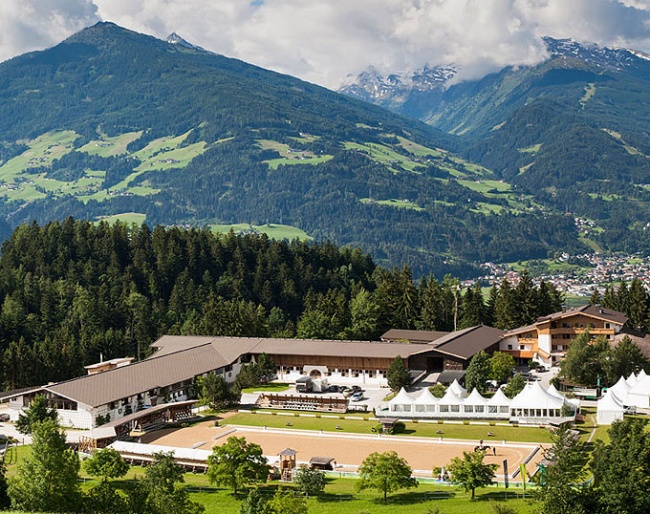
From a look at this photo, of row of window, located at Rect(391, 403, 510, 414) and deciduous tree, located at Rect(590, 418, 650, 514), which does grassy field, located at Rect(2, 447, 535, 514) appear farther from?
row of window, located at Rect(391, 403, 510, 414)

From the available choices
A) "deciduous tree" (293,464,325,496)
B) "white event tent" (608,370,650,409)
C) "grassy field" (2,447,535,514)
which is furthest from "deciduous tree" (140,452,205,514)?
"white event tent" (608,370,650,409)

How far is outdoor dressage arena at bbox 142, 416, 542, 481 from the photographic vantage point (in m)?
57.2

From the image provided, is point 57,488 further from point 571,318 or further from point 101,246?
point 101,246

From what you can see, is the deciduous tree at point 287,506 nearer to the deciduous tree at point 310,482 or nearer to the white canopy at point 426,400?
the deciduous tree at point 310,482

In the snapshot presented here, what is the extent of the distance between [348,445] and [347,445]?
3.0 inches

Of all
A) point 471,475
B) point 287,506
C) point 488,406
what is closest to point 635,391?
point 488,406

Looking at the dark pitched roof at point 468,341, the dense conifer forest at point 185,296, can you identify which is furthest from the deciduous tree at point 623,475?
the dense conifer forest at point 185,296

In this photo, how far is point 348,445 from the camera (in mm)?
63219

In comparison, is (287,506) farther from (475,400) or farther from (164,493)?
(475,400)

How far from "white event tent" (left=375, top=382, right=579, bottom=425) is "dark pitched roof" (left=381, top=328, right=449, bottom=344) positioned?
27.3 metres

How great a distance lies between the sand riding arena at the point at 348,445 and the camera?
56956 millimetres

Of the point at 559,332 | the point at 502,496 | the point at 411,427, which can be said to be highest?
the point at 559,332

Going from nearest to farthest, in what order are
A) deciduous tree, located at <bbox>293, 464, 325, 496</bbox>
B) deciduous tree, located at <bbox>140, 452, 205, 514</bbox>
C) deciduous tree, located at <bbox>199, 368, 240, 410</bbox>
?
deciduous tree, located at <bbox>140, 452, 205, 514</bbox> → deciduous tree, located at <bbox>293, 464, 325, 496</bbox> → deciduous tree, located at <bbox>199, 368, 240, 410</bbox>

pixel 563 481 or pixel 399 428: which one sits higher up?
pixel 399 428
